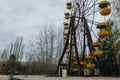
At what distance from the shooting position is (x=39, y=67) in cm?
4591

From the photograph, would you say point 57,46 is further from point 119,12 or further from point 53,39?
point 119,12

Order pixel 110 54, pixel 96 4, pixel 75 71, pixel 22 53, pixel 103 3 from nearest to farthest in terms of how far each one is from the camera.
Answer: pixel 103 3 → pixel 96 4 → pixel 75 71 → pixel 110 54 → pixel 22 53

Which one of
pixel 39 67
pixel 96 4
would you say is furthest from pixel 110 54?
pixel 39 67

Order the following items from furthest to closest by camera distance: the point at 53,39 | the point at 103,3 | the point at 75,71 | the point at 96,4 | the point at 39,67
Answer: the point at 53,39
the point at 39,67
the point at 75,71
the point at 96,4
the point at 103,3

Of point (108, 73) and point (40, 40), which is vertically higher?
point (40, 40)

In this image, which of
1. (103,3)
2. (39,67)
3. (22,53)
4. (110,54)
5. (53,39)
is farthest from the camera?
(22,53)

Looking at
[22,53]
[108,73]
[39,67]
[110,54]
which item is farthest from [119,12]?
[22,53]

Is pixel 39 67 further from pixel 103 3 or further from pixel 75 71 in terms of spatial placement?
pixel 103 3

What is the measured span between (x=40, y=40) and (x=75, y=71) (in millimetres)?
25022

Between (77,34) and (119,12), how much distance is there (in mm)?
6339

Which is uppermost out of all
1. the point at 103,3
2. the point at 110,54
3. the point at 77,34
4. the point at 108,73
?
the point at 103,3

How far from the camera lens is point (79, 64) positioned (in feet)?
92.0

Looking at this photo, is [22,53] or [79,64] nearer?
[79,64]

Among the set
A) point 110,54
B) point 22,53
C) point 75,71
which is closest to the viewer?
point 75,71
